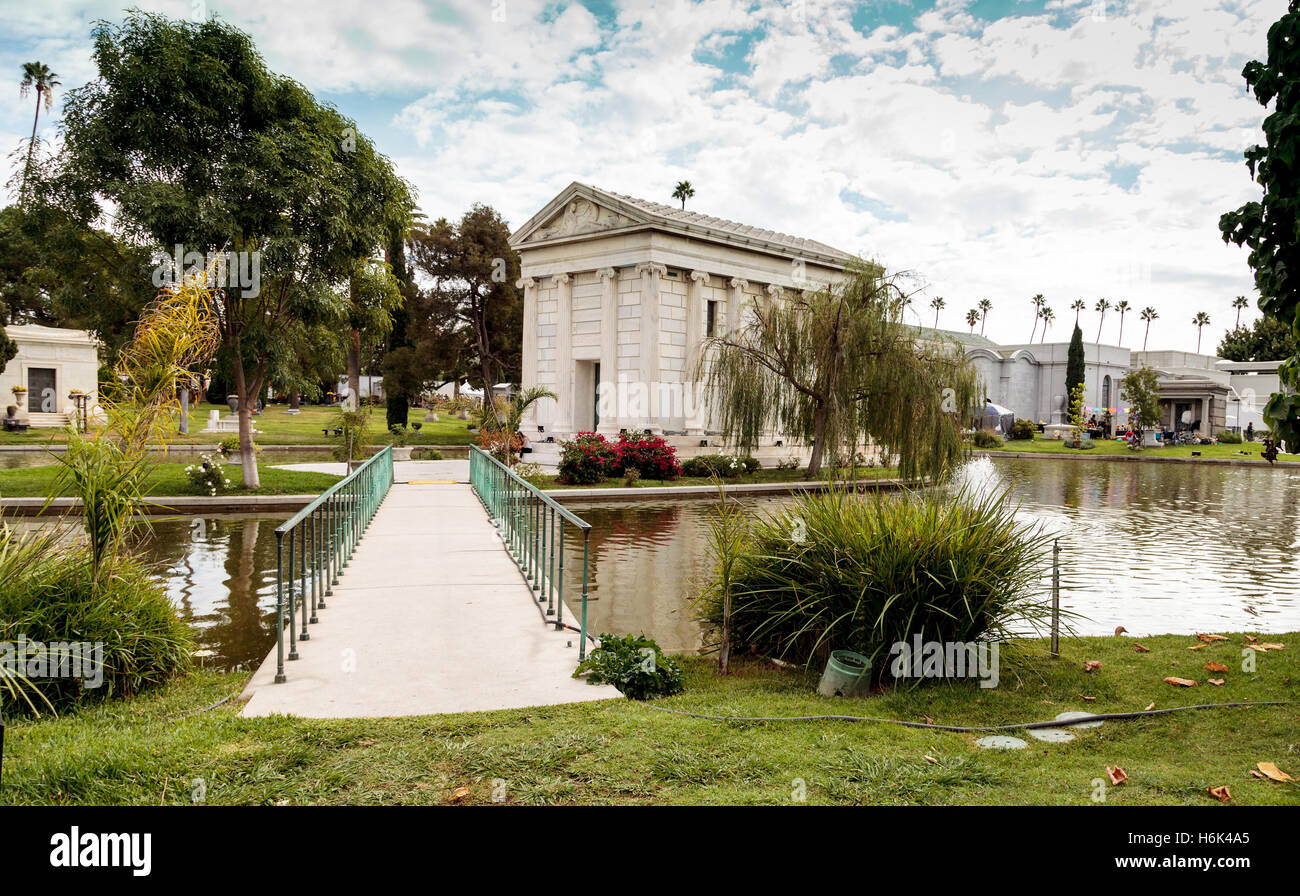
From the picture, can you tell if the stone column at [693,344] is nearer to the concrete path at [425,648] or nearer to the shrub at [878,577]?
the concrete path at [425,648]

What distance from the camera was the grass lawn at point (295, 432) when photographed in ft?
114

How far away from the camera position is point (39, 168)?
56.6 feet

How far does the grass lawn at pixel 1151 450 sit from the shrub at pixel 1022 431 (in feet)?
3.36

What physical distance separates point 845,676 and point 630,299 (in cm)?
2713

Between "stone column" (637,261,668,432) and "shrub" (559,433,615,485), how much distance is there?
20.2 ft

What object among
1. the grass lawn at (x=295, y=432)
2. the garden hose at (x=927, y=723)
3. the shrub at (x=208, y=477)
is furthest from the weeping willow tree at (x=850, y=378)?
the garden hose at (x=927, y=723)

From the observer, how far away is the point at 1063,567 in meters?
7.95

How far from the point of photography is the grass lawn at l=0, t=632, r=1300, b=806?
12.7 ft
